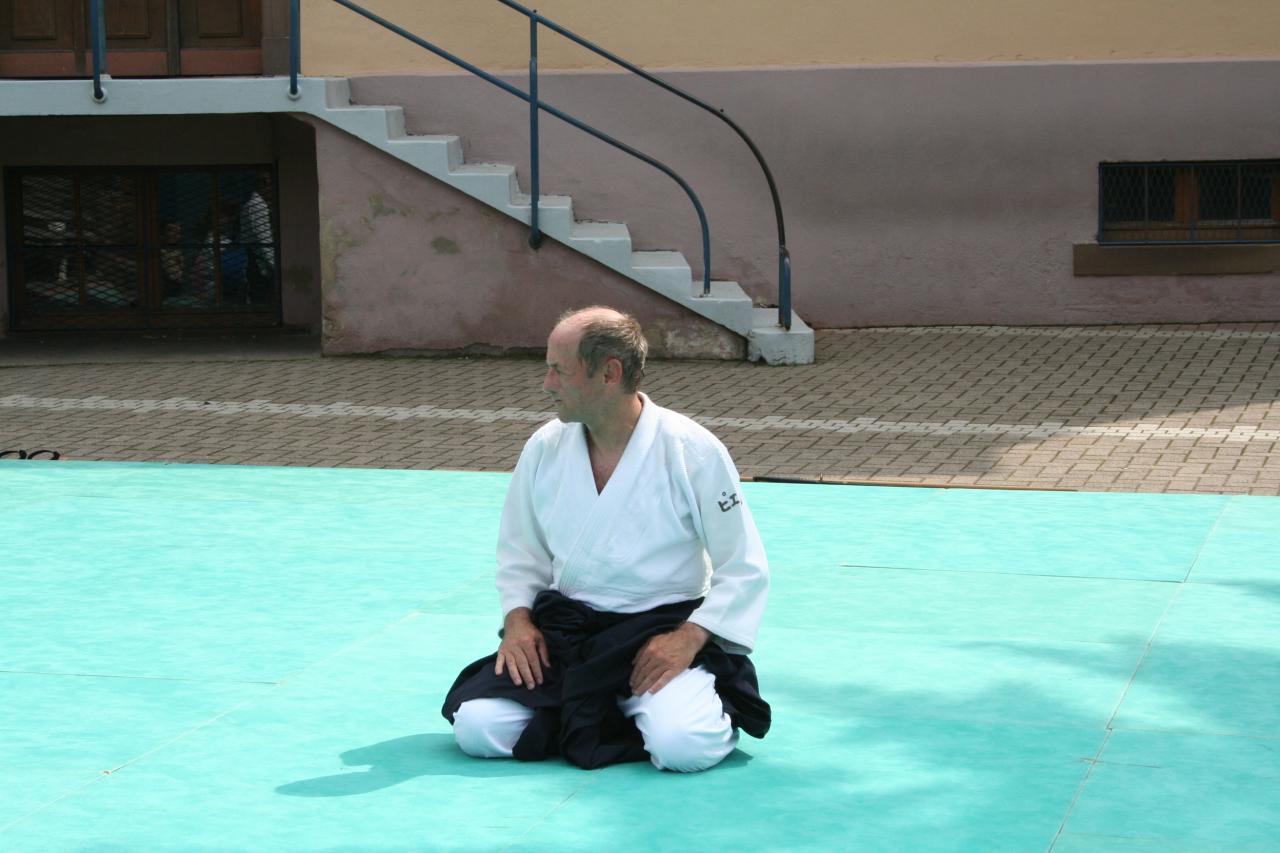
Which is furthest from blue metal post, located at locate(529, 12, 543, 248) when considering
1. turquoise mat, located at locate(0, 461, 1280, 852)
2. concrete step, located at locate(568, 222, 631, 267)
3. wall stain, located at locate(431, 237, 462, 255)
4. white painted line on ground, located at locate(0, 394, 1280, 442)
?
turquoise mat, located at locate(0, 461, 1280, 852)

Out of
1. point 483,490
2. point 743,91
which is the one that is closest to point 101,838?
point 483,490

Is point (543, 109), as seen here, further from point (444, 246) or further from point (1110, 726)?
point (1110, 726)

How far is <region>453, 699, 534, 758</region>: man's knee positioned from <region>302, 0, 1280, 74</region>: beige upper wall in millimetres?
10495

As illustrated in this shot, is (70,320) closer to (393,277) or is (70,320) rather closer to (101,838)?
(393,277)

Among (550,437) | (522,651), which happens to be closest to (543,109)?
(550,437)

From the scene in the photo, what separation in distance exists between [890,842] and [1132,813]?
26.3 inches

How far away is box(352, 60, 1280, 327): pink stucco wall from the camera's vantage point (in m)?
15.0

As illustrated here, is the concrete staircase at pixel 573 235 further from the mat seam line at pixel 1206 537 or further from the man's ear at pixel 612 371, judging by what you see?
the man's ear at pixel 612 371

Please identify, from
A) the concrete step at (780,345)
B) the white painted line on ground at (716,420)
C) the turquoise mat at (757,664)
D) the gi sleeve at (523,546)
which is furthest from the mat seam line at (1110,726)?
the concrete step at (780,345)

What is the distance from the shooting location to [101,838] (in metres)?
4.62

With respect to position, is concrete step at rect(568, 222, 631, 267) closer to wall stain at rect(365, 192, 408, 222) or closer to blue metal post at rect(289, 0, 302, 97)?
wall stain at rect(365, 192, 408, 222)

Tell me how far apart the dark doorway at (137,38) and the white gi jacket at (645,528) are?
10948 millimetres

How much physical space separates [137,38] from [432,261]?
10.7 ft

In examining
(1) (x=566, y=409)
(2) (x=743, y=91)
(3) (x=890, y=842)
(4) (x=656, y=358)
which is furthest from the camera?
(2) (x=743, y=91)
